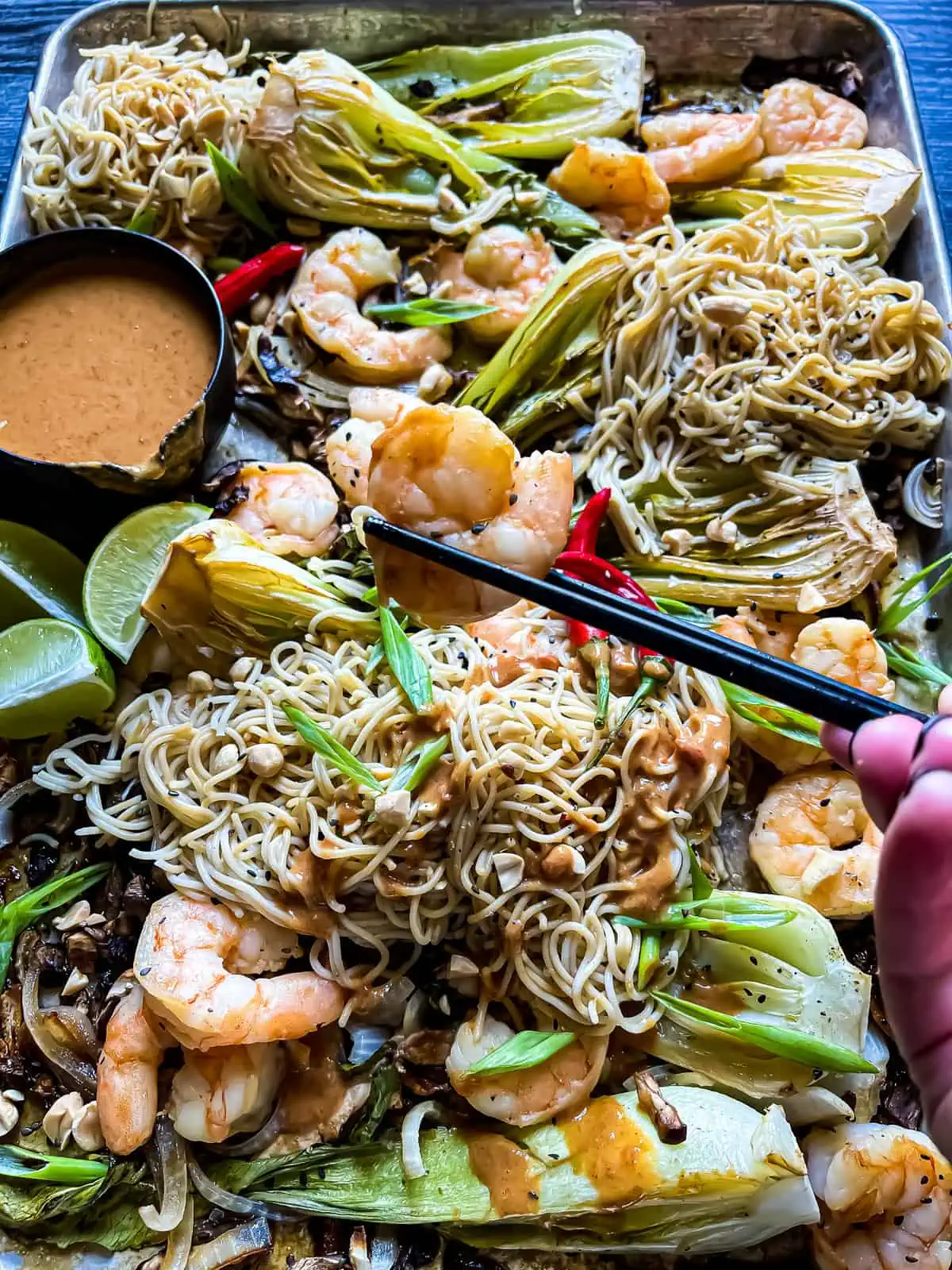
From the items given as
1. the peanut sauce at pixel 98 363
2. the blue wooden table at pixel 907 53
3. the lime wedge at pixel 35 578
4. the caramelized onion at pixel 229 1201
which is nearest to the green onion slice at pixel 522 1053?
the caramelized onion at pixel 229 1201

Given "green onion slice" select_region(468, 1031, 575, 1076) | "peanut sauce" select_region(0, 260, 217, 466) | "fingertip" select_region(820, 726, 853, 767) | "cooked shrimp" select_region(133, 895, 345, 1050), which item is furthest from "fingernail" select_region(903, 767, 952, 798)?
"peanut sauce" select_region(0, 260, 217, 466)

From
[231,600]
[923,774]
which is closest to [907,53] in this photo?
[231,600]

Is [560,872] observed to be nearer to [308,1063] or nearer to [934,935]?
[308,1063]

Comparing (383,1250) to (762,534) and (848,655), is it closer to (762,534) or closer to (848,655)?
(848,655)

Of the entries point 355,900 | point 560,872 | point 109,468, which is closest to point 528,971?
point 560,872

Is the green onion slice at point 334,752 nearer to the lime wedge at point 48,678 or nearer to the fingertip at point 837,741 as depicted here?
the lime wedge at point 48,678
